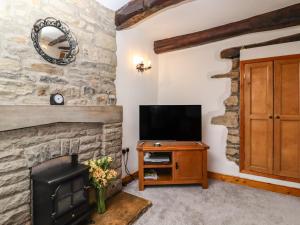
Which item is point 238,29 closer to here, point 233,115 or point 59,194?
point 233,115

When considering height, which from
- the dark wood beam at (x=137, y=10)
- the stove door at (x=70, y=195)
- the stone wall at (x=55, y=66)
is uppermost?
the dark wood beam at (x=137, y=10)

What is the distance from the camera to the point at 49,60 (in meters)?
1.81

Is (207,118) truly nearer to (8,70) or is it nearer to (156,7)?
(156,7)

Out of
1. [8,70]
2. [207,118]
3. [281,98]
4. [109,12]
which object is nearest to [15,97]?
[8,70]

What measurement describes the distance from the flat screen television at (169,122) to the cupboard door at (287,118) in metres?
1.09

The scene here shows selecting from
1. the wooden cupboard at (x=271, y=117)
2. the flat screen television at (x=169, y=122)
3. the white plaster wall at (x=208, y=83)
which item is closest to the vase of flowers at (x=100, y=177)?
the flat screen television at (x=169, y=122)

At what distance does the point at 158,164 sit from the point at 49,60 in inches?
74.3

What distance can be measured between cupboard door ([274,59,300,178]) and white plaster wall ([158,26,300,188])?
260 millimetres

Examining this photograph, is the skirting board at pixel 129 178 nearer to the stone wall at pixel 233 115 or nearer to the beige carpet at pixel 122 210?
the beige carpet at pixel 122 210

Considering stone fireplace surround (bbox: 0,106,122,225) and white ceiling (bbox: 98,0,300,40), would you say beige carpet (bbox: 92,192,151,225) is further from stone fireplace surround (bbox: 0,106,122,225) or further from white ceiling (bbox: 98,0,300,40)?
white ceiling (bbox: 98,0,300,40)

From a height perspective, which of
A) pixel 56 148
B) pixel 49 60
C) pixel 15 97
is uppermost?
pixel 49 60

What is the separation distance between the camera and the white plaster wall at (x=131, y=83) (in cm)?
284

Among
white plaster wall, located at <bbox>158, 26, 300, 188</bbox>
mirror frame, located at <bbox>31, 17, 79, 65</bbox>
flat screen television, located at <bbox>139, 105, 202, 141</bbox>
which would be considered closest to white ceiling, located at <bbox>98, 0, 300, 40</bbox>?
white plaster wall, located at <bbox>158, 26, 300, 188</bbox>

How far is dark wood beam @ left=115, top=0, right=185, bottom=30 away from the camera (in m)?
2.09
